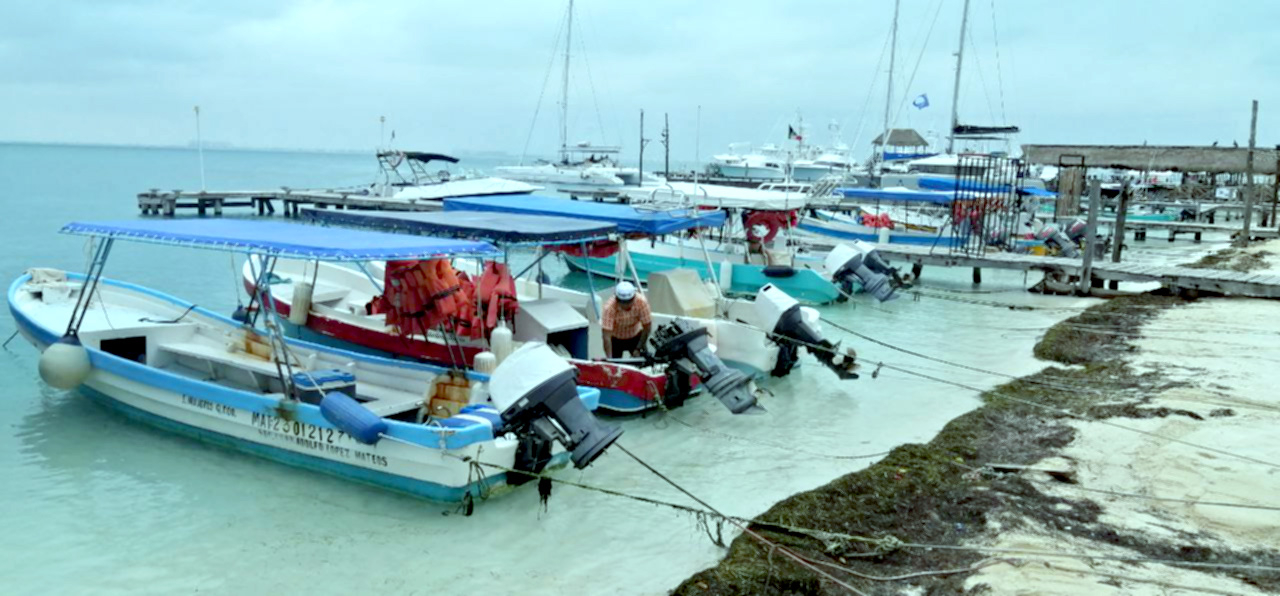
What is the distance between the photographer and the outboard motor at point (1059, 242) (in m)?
27.3

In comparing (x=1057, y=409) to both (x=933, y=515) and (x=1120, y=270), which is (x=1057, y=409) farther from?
(x=1120, y=270)

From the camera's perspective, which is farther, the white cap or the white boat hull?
the white cap

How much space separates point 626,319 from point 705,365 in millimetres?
1566

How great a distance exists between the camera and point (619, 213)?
14047mm

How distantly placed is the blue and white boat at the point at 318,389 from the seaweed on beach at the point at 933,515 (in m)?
1.75

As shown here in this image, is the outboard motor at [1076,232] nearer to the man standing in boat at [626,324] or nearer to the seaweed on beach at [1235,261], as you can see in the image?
the seaweed on beach at [1235,261]

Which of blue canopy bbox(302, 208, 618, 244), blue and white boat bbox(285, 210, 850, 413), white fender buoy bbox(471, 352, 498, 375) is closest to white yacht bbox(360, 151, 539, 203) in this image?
blue and white boat bbox(285, 210, 850, 413)

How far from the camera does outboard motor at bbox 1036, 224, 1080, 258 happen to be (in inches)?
1075

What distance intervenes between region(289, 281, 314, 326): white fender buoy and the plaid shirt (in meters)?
4.82

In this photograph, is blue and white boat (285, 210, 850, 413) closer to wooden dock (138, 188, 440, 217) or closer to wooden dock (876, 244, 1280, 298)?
wooden dock (876, 244, 1280, 298)

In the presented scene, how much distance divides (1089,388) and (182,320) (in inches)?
472

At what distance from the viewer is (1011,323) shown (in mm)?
18375

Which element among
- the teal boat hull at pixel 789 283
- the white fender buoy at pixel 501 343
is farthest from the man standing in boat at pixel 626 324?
the teal boat hull at pixel 789 283

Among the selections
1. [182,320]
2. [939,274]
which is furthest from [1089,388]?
[939,274]
